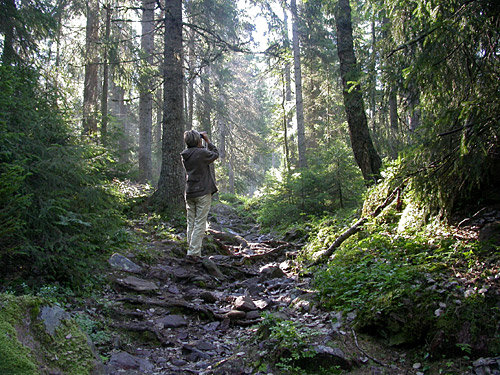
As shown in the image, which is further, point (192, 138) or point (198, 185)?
point (192, 138)

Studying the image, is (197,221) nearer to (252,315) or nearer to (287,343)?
(252,315)

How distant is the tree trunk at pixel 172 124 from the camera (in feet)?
34.7

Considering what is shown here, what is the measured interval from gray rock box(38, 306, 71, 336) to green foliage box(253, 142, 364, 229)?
7.85 m

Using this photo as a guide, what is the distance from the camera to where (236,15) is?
62.5 ft

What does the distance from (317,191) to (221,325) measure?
7.72 m

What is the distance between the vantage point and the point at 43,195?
4348 mm

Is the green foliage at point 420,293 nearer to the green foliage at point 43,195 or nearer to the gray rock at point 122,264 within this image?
the gray rock at point 122,264

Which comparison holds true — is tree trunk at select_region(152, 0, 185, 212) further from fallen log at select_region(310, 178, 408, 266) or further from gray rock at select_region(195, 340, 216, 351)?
gray rock at select_region(195, 340, 216, 351)

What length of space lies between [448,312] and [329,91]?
18368mm

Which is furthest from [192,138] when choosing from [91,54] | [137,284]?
[91,54]

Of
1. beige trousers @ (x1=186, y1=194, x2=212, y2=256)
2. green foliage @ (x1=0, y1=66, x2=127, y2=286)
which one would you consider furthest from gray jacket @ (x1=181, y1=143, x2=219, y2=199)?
green foliage @ (x1=0, y1=66, x2=127, y2=286)

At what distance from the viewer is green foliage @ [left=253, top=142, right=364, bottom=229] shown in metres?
10.7

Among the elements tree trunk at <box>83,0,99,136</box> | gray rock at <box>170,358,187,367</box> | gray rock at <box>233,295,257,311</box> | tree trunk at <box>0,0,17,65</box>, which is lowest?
gray rock at <box>170,358,187,367</box>

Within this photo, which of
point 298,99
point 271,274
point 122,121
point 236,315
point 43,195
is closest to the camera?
point 43,195
